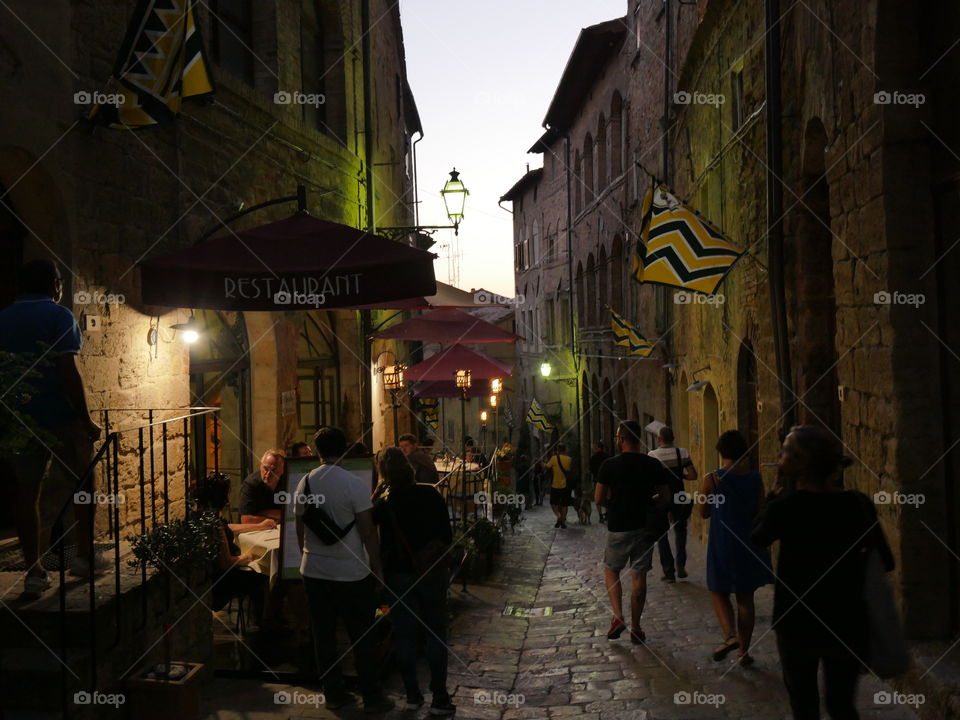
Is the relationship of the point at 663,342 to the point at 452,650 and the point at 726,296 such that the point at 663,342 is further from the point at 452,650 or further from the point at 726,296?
the point at 452,650

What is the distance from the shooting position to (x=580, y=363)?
85.6 ft

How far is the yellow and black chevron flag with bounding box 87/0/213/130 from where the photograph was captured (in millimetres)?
6133

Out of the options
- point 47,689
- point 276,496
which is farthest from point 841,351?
point 47,689

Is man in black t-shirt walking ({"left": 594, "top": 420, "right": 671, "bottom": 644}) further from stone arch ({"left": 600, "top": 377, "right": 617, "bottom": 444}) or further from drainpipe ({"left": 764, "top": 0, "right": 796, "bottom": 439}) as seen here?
stone arch ({"left": 600, "top": 377, "right": 617, "bottom": 444})

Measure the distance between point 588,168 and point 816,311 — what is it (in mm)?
17686

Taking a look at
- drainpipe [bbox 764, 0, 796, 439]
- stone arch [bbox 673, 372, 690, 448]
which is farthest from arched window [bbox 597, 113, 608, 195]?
drainpipe [bbox 764, 0, 796, 439]

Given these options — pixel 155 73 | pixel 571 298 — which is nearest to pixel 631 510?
pixel 155 73

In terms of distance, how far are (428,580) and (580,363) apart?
69.1 feet

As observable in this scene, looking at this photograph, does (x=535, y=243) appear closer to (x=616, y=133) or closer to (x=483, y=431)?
(x=616, y=133)

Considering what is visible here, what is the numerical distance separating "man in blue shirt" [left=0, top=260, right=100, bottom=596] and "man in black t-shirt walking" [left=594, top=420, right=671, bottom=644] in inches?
140

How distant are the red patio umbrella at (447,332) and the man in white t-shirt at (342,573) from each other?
6236 millimetres

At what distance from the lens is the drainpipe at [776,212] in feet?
25.1

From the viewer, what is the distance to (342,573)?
519 cm

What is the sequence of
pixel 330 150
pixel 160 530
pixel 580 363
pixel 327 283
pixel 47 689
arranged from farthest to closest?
1. pixel 580 363
2. pixel 330 150
3. pixel 327 283
4. pixel 160 530
5. pixel 47 689
